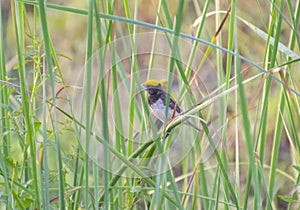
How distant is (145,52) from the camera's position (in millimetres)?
1031

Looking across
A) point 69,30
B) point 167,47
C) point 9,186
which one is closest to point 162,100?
point 167,47

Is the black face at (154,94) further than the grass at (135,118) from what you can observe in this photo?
Yes

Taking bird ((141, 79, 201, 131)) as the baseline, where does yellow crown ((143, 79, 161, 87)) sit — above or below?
above

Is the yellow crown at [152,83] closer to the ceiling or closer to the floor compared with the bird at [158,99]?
closer to the ceiling

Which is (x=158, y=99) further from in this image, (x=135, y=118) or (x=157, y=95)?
(x=135, y=118)

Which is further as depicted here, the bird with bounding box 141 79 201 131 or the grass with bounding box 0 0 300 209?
the bird with bounding box 141 79 201 131

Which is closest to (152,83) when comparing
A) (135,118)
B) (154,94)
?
(154,94)

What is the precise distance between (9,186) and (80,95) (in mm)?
167

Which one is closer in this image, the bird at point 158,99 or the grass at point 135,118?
the grass at point 135,118

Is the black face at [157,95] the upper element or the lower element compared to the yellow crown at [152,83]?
lower

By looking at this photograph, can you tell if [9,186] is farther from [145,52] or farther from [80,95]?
[145,52]

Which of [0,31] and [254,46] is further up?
[254,46]

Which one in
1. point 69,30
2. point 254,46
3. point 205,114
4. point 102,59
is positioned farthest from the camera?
point 69,30

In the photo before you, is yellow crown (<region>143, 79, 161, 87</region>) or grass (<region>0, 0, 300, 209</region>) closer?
grass (<region>0, 0, 300, 209</region>)
